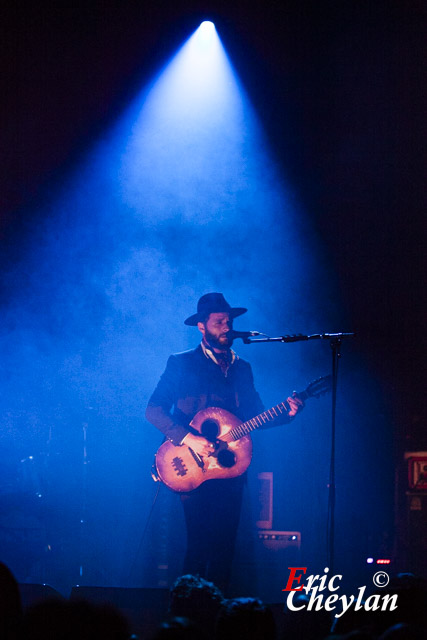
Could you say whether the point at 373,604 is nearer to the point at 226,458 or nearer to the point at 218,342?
the point at 226,458

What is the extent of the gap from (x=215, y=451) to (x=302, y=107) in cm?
368

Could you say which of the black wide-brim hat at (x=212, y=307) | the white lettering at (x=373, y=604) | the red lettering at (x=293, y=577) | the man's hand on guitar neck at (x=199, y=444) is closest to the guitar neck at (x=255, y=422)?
the man's hand on guitar neck at (x=199, y=444)

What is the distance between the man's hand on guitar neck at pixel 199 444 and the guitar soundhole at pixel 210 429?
7 cm

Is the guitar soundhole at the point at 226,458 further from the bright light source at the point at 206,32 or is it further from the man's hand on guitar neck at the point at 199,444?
the bright light source at the point at 206,32

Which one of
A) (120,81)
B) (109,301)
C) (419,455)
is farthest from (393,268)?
(120,81)

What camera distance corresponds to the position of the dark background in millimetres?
6551

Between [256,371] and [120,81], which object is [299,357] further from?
[120,81]

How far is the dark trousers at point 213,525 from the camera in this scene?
4.93m

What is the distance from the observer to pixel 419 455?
18.6 feet

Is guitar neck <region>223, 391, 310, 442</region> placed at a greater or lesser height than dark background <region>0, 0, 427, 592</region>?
lesser

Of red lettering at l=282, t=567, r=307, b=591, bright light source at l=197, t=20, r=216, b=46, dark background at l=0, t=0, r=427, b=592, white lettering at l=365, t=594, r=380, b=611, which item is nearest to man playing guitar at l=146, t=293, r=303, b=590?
red lettering at l=282, t=567, r=307, b=591

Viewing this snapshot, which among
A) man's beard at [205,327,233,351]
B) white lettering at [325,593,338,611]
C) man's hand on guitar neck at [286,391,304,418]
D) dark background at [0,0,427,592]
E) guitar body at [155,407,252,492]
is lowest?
white lettering at [325,593,338,611]

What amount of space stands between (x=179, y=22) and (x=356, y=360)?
12.0 feet

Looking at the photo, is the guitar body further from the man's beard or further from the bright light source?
the bright light source
